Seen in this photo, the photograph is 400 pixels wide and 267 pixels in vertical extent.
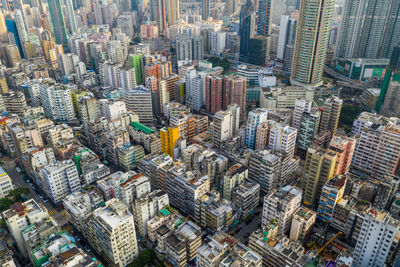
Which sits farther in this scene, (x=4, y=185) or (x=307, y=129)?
(x=307, y=129)

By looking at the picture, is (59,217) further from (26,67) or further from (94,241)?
(26,67)

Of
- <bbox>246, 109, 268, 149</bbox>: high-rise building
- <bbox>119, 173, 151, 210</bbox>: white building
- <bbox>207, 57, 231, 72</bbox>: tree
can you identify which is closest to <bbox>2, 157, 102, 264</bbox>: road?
<bbox>119, 173, 151, 210</bbox>: white building

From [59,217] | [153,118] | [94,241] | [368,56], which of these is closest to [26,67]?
[153,118]

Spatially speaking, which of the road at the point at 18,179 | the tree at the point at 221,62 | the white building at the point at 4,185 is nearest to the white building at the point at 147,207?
the road at the point at 18,179

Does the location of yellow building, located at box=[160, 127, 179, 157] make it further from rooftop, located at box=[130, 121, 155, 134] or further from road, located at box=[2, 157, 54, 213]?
road, located at box=[2, 157, 54, 213]

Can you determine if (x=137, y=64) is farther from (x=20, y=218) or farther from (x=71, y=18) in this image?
(x=71, y=18)

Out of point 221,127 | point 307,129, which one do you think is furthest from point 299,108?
point 221,127
